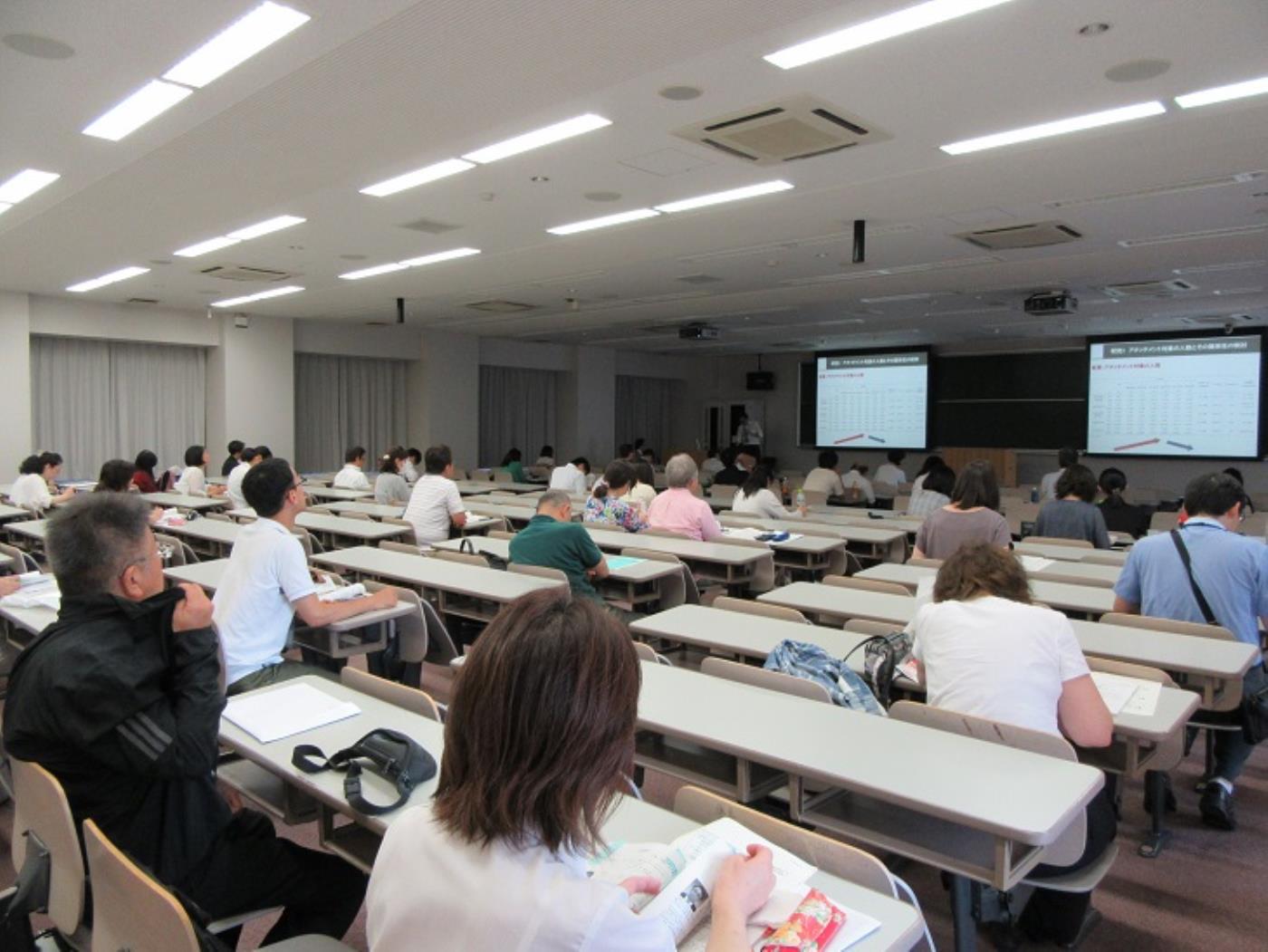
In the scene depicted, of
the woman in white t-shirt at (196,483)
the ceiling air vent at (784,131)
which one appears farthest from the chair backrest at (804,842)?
the woman in white t-shirt at (196,483)

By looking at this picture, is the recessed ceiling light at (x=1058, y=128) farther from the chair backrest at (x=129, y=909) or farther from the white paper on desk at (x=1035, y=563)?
the chair backrest at (x=129, y=909)

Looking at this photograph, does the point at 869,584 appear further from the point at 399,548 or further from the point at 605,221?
the point at 605,221

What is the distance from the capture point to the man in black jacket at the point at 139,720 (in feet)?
5.70

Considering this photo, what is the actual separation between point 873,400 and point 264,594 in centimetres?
1322

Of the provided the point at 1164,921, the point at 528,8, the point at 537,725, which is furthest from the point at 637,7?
the point at 1164,921

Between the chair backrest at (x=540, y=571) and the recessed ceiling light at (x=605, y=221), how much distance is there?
9.86ft

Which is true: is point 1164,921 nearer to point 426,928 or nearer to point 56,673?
point 426,928

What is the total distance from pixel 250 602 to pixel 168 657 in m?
1.41

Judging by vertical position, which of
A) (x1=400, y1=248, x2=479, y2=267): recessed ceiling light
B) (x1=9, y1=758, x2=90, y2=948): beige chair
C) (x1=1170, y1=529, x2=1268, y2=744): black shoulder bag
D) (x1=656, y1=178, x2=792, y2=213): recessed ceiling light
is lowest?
(x1=1170, y1=529, x2=1268, y2=744): black shoulder bag

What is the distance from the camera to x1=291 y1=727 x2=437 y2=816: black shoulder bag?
6.34ft

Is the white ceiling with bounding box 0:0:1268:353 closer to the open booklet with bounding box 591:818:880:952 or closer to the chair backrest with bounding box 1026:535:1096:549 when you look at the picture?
the chair backrest with bounding box 1026:535:1096:549

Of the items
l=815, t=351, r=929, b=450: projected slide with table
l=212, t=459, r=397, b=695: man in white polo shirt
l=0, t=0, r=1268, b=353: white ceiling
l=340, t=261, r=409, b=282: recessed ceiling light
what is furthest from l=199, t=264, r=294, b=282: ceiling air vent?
l=815, t=351, r=929, b=450: projected slide with table

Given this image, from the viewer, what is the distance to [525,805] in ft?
3.71

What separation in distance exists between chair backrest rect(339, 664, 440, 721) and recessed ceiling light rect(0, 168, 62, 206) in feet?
14.9
